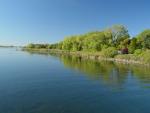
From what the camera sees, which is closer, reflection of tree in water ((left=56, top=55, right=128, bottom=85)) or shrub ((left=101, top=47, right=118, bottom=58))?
reflection of tree in water ((left=56, top=55, right=128, bottom=85))

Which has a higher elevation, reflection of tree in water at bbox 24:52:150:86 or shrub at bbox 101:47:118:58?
shrub at bbox 101:47:118:58

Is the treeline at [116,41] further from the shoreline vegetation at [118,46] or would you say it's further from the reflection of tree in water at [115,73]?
the reflection of tree in water at [115,73]

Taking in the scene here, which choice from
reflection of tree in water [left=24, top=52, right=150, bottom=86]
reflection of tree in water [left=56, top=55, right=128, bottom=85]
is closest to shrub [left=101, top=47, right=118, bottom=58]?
reflection of tree in water [left=56, top=55, right=128, bottom=85]

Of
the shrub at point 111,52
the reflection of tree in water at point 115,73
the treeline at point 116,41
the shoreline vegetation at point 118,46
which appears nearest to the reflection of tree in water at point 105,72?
the reflection of tree in water at point 115,73

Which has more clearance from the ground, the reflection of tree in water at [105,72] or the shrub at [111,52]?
the shrub at [111,52]

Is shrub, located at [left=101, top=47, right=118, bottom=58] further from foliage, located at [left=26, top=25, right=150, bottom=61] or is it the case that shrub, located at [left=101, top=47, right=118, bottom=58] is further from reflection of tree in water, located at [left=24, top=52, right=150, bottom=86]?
reflection of tree in water, located at [left=24, top=52, right=150, bottom=86]

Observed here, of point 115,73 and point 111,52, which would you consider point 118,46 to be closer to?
point 111,52

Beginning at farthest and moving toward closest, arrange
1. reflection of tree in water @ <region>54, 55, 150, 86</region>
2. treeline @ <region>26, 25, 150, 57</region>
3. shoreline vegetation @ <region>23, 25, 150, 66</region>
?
1. treeline @ <region>26, 25, 150, 57</region>
2. shoreline vegetation @ <region>23, 25, 150, 66</region>
3. reflection of tree in water @ <region>54, 55, 150, 86</region>

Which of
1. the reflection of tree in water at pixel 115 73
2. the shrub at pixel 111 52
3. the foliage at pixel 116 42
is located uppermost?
the foliage at pixel 116 42

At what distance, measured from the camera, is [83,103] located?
15031 millimetres

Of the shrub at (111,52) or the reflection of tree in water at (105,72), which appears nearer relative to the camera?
the reflection of tree in water at (105,72)

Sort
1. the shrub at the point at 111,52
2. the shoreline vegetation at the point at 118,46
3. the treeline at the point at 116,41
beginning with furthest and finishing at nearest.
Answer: the treeline at the point at 116,41, the shrub at the point at 111,52, the shoreline vegetation at the point at 118,46

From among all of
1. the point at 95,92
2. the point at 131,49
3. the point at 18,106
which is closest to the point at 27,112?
the point at 18,106

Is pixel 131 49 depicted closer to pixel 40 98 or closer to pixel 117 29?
pixel 117 29
